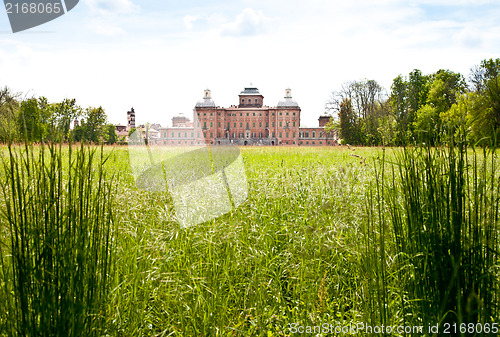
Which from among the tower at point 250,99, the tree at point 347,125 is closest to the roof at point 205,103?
the tower at point 250,99

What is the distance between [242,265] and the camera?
2752 millimetres

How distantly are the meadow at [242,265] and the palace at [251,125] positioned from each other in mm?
77932

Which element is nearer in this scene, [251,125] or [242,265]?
[242,265]

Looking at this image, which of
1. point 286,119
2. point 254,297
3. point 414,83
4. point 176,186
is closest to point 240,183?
point 176,186

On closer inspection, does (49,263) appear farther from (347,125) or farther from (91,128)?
(347,125)

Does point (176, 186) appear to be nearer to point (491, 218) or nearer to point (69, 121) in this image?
point (69, 121)

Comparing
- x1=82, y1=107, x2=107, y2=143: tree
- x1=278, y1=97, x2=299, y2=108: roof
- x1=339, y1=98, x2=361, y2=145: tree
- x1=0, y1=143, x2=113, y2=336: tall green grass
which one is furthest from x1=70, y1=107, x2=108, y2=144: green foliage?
x1=278, y1=97, x2=299, y2=108: roof

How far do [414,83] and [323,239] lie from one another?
4296 centimetres

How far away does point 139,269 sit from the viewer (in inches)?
92.8

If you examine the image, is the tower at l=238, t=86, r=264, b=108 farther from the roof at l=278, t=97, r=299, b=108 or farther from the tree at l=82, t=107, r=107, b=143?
the tree at l=82, t=107, r=107, b=143

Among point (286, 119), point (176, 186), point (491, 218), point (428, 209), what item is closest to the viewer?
point (491, 218)
